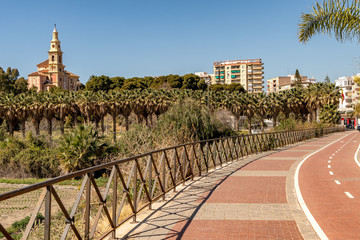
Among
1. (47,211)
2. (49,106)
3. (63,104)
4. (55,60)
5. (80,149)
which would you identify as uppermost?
(55,60)

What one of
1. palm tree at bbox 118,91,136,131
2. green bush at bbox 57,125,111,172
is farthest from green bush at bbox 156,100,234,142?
palm tree at bbox 118,91,136,131

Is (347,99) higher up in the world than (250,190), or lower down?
higher up

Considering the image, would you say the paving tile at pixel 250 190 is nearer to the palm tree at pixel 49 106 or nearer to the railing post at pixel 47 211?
the railing post at pixel 47 211

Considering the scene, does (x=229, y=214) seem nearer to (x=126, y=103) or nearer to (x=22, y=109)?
(x=126, y=103)

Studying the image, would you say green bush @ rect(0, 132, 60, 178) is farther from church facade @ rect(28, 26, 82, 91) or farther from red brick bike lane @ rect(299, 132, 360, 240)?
church facade @ rect(28, 26, 82, 91)

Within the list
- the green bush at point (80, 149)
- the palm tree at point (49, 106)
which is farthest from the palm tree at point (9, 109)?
the green bush at point (80, 149)

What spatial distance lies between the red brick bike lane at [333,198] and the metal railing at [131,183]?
332 centimetres

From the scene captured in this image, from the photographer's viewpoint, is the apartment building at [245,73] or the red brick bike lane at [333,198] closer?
the red brick bike lane at [333,198]

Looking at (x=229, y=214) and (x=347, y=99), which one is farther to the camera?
Answer: (x=347, y=99)

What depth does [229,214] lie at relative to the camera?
786cm

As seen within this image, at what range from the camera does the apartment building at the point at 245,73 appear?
153375 millimetres

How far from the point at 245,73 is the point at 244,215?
149 metres

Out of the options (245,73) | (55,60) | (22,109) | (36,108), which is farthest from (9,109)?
(245,73)

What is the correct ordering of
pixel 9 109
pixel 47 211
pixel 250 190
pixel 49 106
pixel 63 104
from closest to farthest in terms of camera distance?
pixel 47 211 < pixel 250 190 < pixel 49 106 < pixel 9 109 < pixel 63 104
